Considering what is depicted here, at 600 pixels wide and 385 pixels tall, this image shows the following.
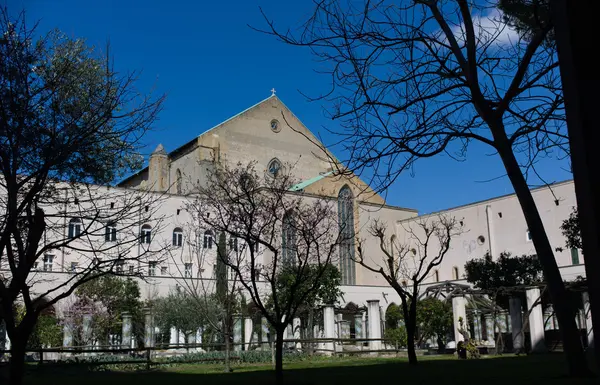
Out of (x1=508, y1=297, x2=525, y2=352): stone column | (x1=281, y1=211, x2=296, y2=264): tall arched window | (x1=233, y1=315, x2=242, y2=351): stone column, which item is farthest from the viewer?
(x1=508, y1=297, x2=525, y2=352): stone column

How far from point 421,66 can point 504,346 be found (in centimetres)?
2527

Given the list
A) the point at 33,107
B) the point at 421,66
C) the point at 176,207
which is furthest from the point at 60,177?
the point at 176,207

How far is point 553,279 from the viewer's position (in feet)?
29.8

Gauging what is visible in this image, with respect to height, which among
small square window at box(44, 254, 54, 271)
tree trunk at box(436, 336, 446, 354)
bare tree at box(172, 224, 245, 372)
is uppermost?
small square window at box(44, 254, 54, 271)

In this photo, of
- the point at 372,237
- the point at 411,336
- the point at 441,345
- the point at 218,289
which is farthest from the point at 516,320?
the point at 372,237

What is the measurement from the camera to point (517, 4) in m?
8.88

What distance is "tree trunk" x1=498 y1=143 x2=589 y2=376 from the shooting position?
8875mm

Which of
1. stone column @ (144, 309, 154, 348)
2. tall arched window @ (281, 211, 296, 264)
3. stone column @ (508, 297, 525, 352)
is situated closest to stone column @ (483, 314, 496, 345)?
stone column @ (508, 297, 525, 352)

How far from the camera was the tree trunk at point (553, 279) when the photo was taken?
29.1 feet

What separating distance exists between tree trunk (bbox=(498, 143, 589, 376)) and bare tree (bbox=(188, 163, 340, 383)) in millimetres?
4532

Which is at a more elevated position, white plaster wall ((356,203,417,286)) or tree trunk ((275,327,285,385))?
white plaster wall ((356,203,417,286))

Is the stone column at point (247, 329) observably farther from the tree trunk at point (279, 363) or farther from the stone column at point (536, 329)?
the tree trunk at point (279, 363)

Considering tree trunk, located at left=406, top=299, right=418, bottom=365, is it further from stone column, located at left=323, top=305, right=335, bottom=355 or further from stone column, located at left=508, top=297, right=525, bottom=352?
stone column, located at left=508, top=297, right=525, bottom=352

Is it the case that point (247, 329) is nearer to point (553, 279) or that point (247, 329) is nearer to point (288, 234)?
point (288, 234)
